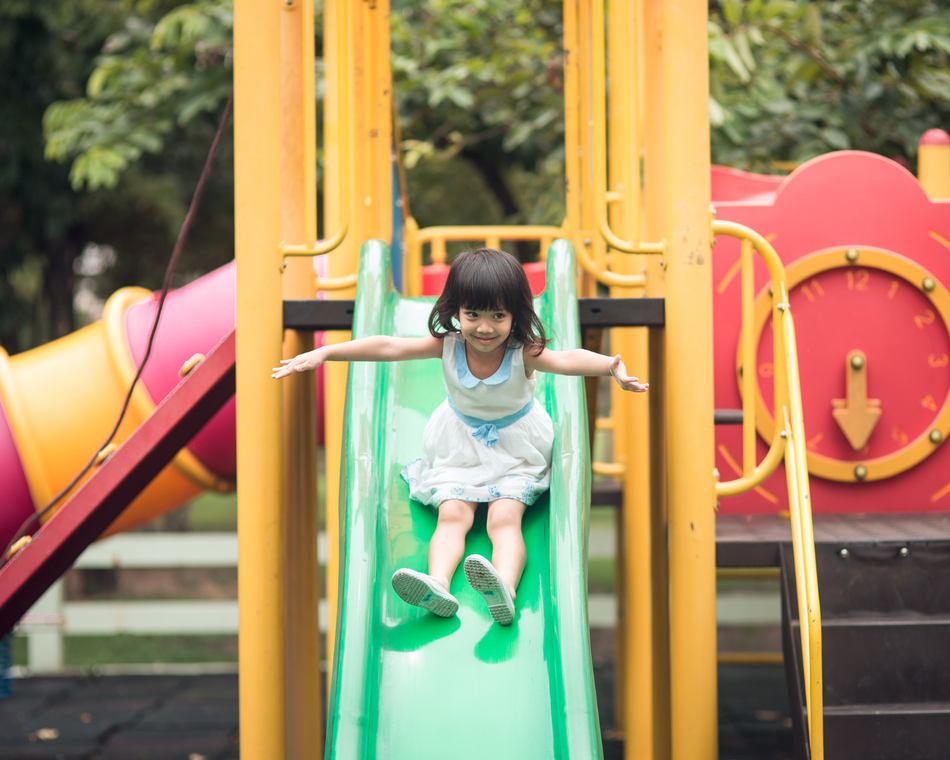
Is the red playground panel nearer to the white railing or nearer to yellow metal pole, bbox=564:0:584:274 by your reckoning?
yellow metal pole, bbox=564:0:584:274

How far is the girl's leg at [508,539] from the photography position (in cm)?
249

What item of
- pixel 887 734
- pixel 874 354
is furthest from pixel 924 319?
pixel 887 734

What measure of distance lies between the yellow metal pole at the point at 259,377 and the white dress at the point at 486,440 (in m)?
0.49

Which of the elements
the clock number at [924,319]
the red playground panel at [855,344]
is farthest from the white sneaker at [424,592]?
the clock number at [924,319]

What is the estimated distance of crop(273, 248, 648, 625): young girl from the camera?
8.30 feet

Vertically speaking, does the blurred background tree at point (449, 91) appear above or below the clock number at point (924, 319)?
above

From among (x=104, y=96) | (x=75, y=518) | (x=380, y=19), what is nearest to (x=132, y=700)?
(x=75, y=518)

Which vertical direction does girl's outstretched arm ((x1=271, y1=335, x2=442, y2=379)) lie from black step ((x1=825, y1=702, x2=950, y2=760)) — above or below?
above

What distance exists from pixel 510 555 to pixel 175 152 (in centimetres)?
680

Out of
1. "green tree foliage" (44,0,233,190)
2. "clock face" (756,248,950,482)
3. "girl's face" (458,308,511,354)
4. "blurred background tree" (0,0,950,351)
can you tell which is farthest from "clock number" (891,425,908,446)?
"green tree foliage" (44,0,233,190)

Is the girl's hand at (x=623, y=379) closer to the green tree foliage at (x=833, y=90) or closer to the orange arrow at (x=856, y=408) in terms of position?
the orange arrow at (x=856, y=408)

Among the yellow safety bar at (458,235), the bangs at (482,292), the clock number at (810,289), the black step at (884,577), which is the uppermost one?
the yellow safety bar at (458,235)

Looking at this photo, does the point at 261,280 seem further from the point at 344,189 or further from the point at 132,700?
the point at 132,700

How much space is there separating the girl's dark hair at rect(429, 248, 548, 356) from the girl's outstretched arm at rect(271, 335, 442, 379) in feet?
0.30
